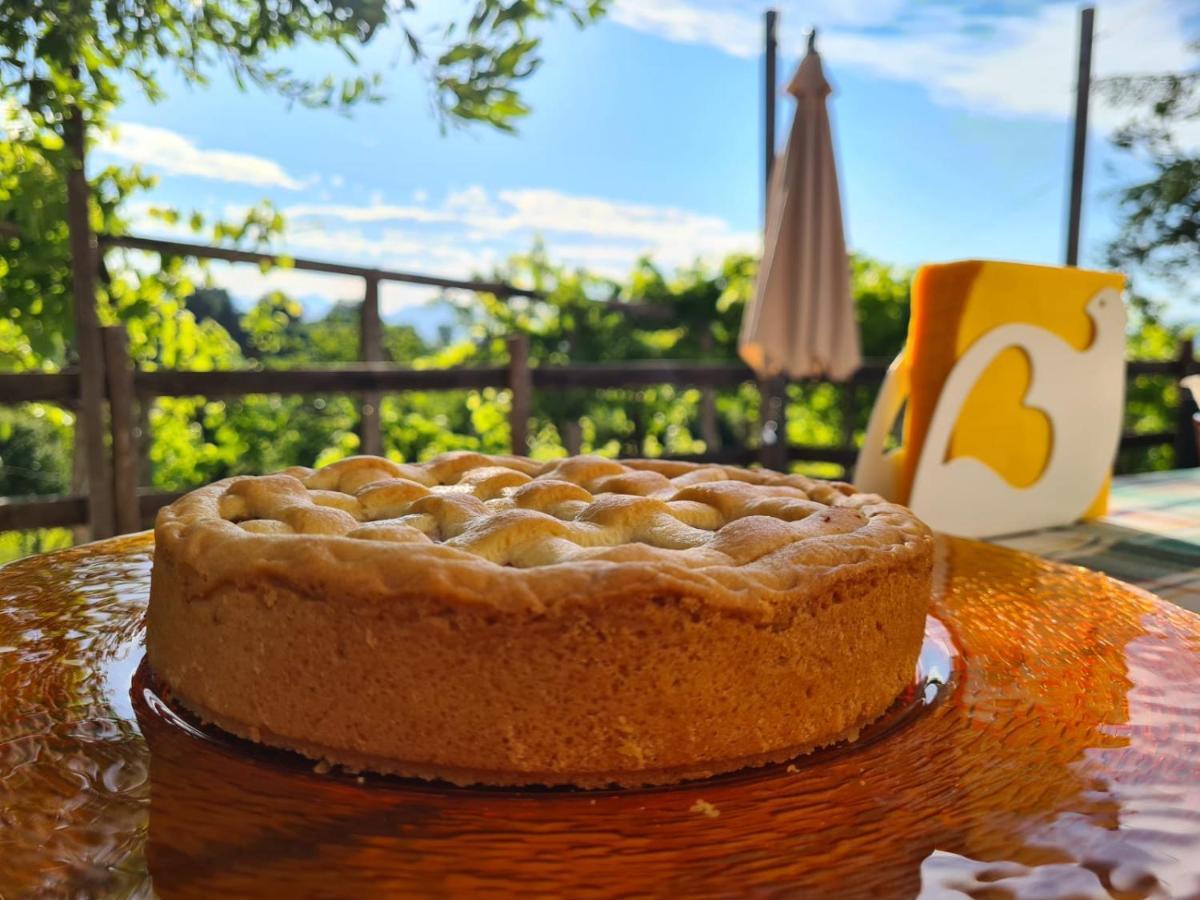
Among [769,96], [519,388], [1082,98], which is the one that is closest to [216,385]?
[519,388]

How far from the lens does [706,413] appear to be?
783 cm

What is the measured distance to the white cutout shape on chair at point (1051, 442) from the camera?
8.00 feet

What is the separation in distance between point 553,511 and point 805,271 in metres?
3.50

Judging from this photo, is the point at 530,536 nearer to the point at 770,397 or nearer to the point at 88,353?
the point at 88,353

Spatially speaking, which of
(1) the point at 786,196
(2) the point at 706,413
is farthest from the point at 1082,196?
(1) the point at 786,196

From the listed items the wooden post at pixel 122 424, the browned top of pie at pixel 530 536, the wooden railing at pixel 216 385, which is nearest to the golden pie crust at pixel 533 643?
the browned top of pie at pixel 530 536

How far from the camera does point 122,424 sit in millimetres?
4121

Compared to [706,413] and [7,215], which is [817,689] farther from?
[706,413]

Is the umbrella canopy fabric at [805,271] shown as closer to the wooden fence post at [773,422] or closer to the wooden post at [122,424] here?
the wooden fence post at [773,422]

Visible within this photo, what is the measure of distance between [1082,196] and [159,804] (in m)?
7.92

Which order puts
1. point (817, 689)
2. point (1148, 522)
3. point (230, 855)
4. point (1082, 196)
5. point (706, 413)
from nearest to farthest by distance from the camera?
point (230, 855)
point (817, 689)
point (1148, 522)
point (1082, 196)
point (706, 413)

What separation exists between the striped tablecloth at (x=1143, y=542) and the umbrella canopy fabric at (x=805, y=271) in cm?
160

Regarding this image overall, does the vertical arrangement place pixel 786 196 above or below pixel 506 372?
above

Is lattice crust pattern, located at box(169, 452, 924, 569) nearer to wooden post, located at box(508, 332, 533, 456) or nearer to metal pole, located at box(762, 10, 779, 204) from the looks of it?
wooden post, located at box(508, 332, 533, 456)
